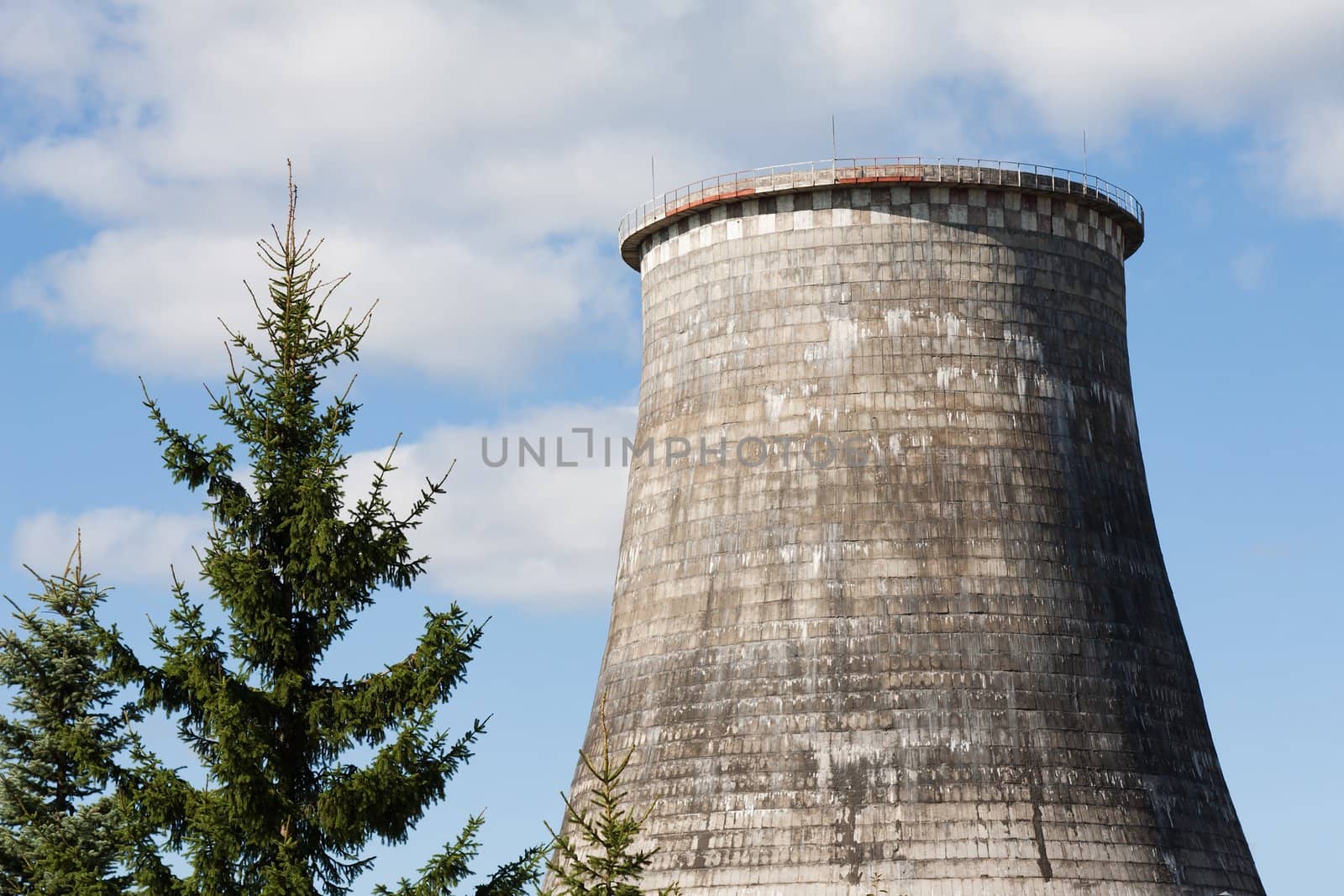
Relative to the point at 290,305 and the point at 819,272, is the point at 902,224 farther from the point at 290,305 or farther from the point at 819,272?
the point at 290,305

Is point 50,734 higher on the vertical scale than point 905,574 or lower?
lower

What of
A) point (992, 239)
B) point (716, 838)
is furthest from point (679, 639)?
point (992, 239)

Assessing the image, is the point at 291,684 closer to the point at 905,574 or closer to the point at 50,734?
the point at 50,734

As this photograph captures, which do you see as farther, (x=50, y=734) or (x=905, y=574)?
(x=905, y=574)

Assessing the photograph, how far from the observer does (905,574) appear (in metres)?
34.8

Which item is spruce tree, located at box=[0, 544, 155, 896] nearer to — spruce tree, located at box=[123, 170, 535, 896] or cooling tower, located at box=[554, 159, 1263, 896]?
spruce tree, located at box=[123, 170, 535, 896]

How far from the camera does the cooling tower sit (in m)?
33.7

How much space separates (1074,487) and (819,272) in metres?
6.79

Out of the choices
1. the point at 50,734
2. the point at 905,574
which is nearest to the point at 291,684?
the point at 50,734

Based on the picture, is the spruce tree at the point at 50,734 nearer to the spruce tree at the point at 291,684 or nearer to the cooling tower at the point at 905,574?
the spruce tree at the point at 291,684

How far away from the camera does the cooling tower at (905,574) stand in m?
33.7

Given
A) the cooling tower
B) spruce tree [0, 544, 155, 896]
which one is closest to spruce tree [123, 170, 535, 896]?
spruce tree [0, 544, 155, 896]

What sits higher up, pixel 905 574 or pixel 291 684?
pixel 905 574

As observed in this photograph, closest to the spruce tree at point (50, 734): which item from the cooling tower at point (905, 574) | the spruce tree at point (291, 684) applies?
the spruce tree at point (291, 684)
